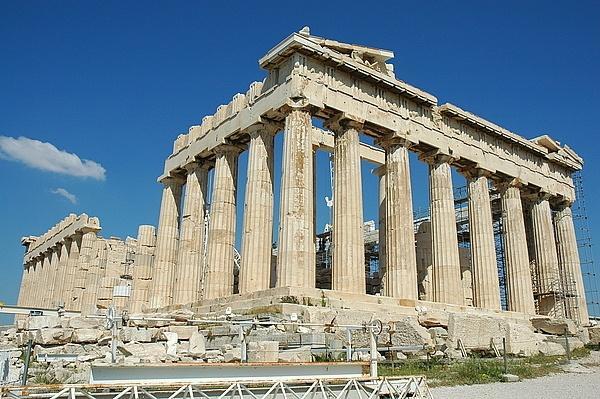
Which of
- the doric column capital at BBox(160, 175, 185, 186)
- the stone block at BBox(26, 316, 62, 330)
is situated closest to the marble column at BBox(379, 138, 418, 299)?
the doric column capital at BBox(160, 175, 185, 186)

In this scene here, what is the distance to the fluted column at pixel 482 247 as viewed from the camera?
1172 inches

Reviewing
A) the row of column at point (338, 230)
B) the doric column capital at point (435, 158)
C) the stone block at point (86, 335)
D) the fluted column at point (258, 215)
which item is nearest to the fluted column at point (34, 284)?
the row of column at point (338, 230)

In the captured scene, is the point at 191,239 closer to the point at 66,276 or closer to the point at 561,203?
the point at 66,276

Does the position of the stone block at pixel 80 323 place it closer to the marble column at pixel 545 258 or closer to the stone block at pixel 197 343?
the stone block at pixel 197 343

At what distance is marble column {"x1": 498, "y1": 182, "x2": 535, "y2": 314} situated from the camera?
32.0 metres

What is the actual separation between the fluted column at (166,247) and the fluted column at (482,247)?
17033mm

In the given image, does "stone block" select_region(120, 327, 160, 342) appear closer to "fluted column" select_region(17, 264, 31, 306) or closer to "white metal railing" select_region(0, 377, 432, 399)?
"white metal railing" select_region(0, 377, 432, 399)

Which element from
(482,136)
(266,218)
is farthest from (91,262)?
(482,136)

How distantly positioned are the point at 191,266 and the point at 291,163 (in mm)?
10142

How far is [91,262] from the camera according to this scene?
42219 mm

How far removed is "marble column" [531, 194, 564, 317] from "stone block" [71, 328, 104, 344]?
28.3 m

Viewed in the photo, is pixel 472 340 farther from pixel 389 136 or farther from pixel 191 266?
pixel 191 266

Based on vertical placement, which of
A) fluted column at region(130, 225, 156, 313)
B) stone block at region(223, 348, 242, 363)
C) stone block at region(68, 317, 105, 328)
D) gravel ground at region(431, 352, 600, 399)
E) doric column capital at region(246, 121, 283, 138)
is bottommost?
gravel ground at region(431, 352, 600, 399)

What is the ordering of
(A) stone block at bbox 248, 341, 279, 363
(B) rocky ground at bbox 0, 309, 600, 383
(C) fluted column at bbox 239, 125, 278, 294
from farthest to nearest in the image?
(C) fluted column at bbox 239, 125, 278, 294 < (B) rocky ground at bbox 0, 309, 600, 383 < (A) stone block at bbox 248, 341, 279, 363
